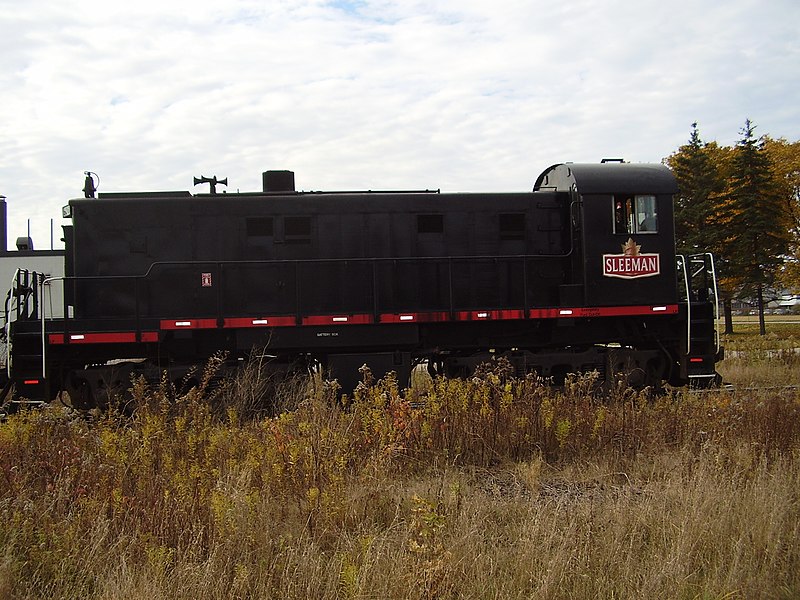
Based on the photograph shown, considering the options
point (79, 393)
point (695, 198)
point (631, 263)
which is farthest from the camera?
point (695, 198)

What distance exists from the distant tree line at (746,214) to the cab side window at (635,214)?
24.9 metres

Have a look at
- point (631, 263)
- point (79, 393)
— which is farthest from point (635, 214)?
point (79, 393)

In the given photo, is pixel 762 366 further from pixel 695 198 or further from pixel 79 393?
pixel 695 198

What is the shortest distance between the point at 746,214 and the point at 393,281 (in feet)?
98.0

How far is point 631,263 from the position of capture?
11.4m

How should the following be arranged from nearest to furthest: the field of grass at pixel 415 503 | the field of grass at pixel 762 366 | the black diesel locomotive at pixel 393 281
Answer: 1. the field of grass at pixel 415 503
2. the black diesel locomotive at pixel 393 281
3. the field of grass at pixel 762 366

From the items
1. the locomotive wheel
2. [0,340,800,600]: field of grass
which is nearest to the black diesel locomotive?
the locomotive wheel

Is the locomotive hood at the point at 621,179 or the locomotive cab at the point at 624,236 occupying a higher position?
the locomotive hood at the point at 621,179

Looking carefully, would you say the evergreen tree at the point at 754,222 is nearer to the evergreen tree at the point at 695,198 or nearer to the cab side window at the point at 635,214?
the evergreen tree at the point at 695,198

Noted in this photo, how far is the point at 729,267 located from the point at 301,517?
35.0 meters

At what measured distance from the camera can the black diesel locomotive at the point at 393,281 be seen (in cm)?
1095

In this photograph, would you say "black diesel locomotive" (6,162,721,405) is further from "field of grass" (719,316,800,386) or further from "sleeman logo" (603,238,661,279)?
"field of grass" (719,316,800,386)

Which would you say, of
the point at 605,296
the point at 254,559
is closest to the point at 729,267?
the point at 605,296

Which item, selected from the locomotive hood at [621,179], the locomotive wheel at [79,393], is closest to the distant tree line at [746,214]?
the locomotive hood at [621,179]
